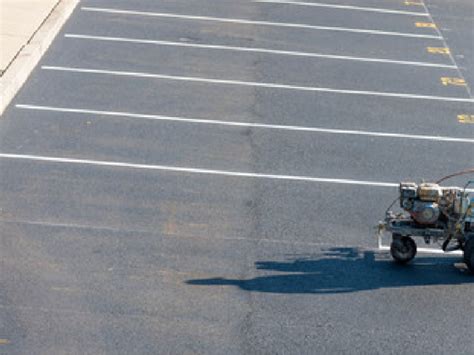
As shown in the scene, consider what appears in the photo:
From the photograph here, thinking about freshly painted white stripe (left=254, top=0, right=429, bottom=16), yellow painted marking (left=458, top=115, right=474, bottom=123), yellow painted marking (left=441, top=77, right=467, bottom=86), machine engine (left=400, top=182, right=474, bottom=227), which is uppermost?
machine engine (left=400, top=182, right=474, bottom=227)

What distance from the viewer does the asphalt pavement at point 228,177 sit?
11.2 meters

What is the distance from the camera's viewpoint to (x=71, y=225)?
13062 millimetres

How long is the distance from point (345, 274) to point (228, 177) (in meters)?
2.96

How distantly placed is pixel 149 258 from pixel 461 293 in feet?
11.4

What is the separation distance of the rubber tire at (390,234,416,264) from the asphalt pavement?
0.17 meters

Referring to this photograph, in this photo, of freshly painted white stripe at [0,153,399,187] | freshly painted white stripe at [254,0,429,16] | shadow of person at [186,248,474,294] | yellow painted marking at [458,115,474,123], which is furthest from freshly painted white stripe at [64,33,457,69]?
shadow of person at [186,248,474,294]

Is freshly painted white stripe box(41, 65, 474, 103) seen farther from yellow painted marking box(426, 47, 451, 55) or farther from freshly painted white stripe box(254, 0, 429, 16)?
freshly painted white stripe box(254, 0, 429, 16)

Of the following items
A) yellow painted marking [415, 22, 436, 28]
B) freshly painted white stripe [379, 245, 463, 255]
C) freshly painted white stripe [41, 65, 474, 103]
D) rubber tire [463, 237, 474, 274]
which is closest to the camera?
rubber tire [463, 237, 474, 274]

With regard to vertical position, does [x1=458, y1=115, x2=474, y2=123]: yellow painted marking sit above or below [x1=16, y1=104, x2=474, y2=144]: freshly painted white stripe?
below

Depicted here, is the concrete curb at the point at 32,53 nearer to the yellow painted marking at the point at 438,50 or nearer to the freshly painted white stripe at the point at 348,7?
the freshly painted white stripe at the point at 348,7

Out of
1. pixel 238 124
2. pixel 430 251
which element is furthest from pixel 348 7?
pixel 430 251

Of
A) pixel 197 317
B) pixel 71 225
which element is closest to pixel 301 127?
pixel 71 225

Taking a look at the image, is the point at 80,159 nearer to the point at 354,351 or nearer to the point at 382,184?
the point at 382,184

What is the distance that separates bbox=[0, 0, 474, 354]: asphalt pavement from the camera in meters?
11.2
